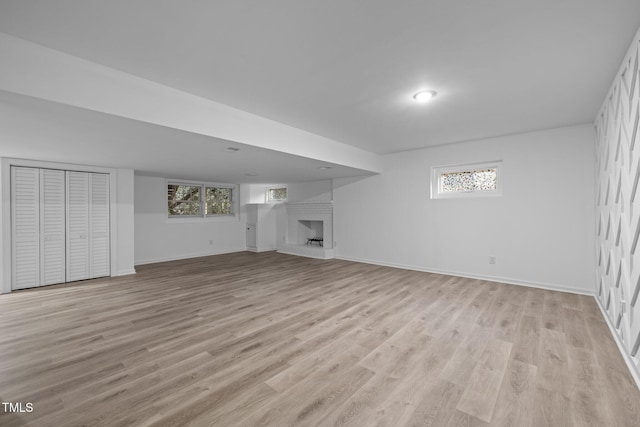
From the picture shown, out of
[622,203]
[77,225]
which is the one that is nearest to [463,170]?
[622,203]

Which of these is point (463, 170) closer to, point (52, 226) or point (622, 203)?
point (622, 203)

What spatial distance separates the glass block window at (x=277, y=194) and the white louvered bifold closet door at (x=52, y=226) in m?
5.11

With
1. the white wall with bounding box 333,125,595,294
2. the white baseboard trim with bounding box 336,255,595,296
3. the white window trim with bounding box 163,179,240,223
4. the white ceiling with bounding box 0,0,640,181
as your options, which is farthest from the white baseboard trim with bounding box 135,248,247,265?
the white ceiling with bounding box 0,0,640,181

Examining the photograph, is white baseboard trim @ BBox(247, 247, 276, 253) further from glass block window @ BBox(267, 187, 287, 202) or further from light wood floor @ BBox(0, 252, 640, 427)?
light wood floor @ BBox(0, 252, 640, 427)

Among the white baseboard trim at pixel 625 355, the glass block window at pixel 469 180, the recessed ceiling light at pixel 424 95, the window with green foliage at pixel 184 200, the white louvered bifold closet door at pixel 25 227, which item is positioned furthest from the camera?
the window with green foliage at pixel 184 200

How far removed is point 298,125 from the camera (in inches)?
144

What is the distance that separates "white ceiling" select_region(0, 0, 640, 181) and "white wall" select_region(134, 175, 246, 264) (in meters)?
4.70

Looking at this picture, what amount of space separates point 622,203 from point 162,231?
769 cm

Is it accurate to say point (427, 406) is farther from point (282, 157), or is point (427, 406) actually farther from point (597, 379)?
point (282, 157)

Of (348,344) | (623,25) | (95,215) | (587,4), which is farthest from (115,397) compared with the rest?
(95,215)

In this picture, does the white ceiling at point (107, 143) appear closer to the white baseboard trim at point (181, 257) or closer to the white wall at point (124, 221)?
the white wall at point (124, 221)

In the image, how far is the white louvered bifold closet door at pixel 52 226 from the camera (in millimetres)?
4402

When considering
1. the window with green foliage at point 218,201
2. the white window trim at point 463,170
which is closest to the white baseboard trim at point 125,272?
the window with green foliage at point 218,201

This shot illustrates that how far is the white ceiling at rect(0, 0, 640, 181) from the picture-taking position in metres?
1.58
